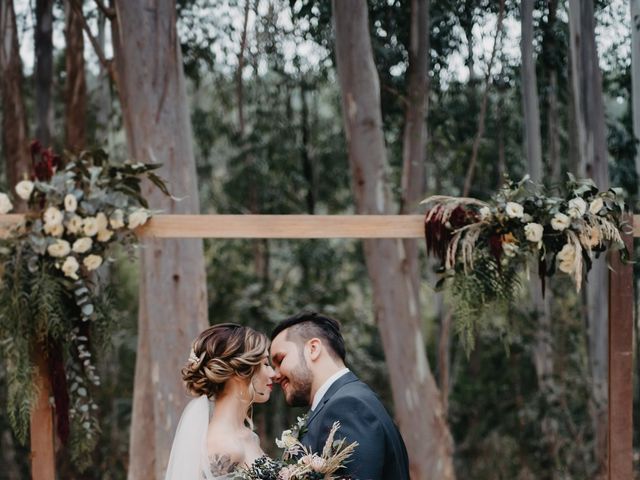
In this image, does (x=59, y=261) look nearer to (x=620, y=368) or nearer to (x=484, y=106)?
(x=620, y=368)

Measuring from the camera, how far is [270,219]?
4.46 meters

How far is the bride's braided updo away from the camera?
3715 millimetres

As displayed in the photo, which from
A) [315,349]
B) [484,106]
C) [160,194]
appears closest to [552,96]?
[484,106]

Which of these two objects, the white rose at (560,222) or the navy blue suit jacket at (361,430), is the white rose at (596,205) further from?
the navy blue suit jacket at (361,430)

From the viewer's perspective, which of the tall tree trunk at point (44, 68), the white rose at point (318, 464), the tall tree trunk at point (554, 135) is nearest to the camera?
the white rose at point (318, 464)

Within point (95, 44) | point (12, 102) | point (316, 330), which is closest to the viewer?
point (316, 330)

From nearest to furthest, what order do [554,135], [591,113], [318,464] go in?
1. [318,464]
2. [591,113]
3. [554,135]

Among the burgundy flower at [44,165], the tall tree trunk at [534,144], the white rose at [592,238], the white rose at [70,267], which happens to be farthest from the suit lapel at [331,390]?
the tall tree trunk at [534,144]

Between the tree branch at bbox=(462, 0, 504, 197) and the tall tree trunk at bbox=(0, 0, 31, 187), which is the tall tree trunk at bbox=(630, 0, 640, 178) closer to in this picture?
the tree branch at bbox=(462, 0, 504, 197)

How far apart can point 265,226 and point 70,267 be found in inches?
34.6

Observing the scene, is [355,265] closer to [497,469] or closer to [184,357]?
[497,469]

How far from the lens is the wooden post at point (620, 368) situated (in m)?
4.63

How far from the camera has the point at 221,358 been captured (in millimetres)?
3717

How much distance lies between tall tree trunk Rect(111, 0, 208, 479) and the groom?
2.39m
